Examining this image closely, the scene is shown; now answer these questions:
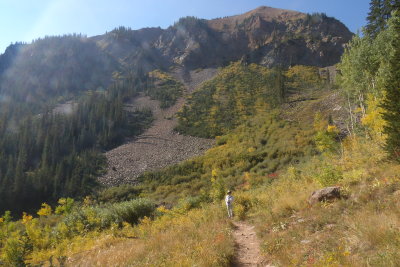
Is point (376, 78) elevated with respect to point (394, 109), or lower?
elevated

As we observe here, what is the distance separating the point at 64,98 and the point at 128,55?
56.7 m

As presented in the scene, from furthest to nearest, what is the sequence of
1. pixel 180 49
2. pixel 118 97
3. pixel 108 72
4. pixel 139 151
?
pixel 180 49
pixel 108 72
pixel 118 97
pixel 139 151

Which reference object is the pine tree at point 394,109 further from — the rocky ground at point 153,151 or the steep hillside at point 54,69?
the steep hillside at point 54,69

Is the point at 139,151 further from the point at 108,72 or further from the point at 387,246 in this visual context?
the point at 108,72

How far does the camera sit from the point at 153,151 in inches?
2356

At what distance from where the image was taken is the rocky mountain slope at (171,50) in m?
120

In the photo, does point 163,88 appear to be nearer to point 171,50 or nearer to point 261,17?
point 171,50

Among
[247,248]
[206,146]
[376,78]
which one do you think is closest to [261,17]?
[206,146]

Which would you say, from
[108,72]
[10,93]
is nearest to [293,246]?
[10,93]

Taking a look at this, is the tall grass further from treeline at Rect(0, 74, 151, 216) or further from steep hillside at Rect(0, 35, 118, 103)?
steep hillside at Rect(0, 35, 118, 103)

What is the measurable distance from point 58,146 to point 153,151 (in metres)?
28.8

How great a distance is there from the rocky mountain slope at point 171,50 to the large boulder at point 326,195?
373 ft

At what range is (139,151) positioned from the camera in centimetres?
6103

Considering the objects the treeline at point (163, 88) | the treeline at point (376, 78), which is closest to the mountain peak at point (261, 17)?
the treeline at point (163, 88)
